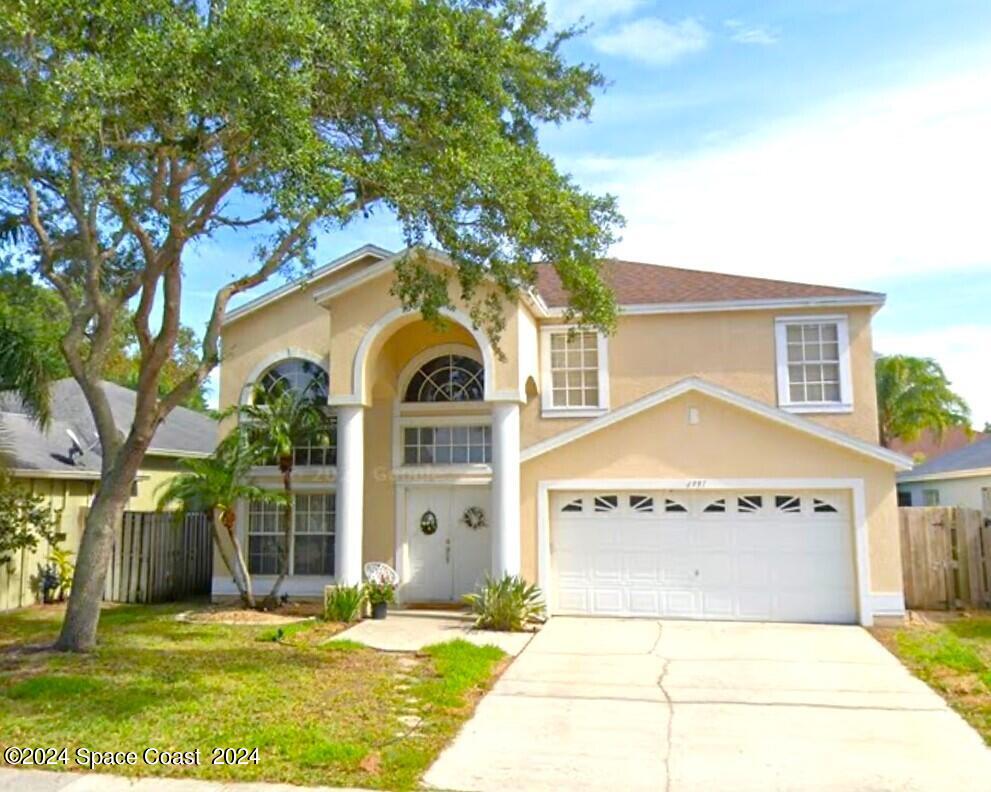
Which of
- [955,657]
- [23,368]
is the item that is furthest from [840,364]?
[23,368]

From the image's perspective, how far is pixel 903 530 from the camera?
591 inches

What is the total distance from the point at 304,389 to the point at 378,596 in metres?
4.81

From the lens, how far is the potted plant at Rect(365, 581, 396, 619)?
13953 millimetres

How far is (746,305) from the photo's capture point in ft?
49.8

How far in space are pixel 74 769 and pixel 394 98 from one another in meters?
7.43

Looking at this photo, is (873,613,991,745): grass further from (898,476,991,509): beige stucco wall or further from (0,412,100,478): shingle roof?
(0,412,100,478): shingle roof

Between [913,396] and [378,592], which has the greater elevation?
[913,396]

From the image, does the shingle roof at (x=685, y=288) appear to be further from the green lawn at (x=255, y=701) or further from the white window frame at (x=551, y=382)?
the green lawn at (x=255, y=701)

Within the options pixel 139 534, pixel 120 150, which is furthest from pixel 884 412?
pixel 120 150

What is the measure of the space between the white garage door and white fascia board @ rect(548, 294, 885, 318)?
3499 millimetres

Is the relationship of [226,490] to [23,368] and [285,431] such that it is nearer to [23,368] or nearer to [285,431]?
[285,431]

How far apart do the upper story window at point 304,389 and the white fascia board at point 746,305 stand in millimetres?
4846

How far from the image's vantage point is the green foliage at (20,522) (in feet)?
47.9

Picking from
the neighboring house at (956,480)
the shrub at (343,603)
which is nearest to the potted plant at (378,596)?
the shrub at (343,603)
